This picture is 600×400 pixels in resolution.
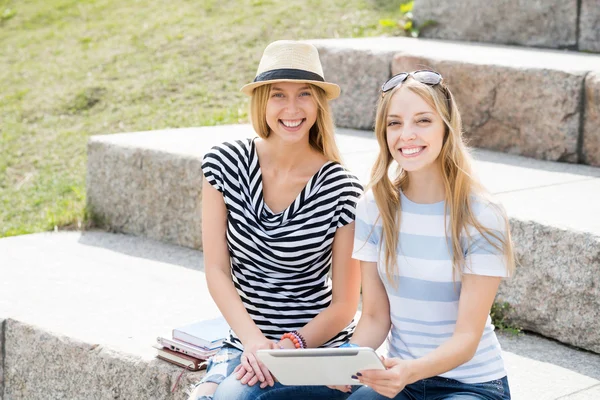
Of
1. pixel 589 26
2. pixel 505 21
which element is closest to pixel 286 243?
pixel 589 26

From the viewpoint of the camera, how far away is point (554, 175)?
4164 mm

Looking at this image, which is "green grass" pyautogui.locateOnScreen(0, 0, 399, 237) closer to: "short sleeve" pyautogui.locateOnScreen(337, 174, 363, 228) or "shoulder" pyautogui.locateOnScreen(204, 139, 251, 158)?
"shoulder" pyautogui.locateOnScreen(204, 139, 251, 158)

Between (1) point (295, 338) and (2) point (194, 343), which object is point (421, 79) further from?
(2) point (194, 343)

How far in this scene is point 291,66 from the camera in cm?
281

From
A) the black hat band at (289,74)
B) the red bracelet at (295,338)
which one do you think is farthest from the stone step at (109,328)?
the black hat band at (289,74)

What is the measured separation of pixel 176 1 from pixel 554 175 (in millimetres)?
4479

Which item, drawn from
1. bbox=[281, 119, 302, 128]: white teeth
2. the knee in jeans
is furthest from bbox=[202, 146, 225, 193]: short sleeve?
the knee in jeans

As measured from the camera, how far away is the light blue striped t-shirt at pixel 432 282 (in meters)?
2.39

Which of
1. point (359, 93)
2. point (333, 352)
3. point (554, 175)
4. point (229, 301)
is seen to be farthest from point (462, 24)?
point (333, 352)

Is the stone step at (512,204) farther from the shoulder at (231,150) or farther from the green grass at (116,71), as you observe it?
the shoulder at (231,150)

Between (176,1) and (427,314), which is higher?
(176,1)

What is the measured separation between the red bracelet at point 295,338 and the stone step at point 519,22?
128 inches

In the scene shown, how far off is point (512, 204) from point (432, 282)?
1187 millimetres

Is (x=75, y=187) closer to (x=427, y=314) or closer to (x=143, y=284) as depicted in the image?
(x=143, y=284)
